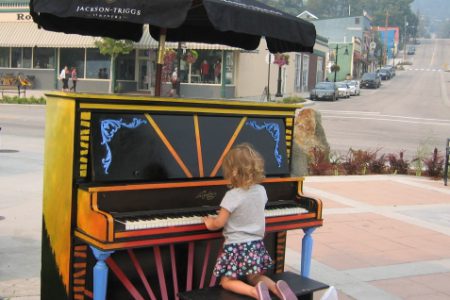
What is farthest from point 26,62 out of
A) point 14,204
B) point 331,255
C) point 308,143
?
point 331,255

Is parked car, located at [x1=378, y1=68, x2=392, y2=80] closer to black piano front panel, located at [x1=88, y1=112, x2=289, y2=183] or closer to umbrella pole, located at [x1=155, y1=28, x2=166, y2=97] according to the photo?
umbrella pole, located at [x1=155, y1=28, x2=166, y2=97]

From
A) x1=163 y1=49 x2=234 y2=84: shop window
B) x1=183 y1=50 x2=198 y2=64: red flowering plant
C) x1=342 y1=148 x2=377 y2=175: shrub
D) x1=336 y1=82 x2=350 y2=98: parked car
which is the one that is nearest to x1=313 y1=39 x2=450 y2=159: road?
x1=336 y1=82 x2=350 y2=98: parked car

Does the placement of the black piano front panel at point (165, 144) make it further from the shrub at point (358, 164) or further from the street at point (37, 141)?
the shrub at point (358, 164)

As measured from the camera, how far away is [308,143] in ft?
47.8

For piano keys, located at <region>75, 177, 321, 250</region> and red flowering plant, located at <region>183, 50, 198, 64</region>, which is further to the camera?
red flowering plant, located at <region>183, 50, 198, 64</region>

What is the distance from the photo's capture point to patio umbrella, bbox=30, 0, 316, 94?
4262 millimetres

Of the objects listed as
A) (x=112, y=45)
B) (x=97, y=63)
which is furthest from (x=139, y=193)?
(x=97, y=63)

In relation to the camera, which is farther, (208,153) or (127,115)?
(208,153)

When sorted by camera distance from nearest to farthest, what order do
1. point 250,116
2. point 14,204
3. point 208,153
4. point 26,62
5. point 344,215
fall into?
point 208,153
point 250,116
point 14,204
point 344,215
point 26,62

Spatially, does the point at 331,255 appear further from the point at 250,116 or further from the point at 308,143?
the point at 308,143

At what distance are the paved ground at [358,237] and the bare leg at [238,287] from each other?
1.89 m

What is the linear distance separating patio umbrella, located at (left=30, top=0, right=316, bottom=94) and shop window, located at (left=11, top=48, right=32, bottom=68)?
38554 millimetres

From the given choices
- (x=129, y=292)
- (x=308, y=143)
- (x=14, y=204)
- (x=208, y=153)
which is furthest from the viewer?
(x=308, y=143)

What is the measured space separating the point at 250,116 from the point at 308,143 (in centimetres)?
953
